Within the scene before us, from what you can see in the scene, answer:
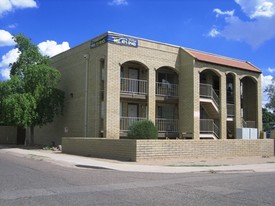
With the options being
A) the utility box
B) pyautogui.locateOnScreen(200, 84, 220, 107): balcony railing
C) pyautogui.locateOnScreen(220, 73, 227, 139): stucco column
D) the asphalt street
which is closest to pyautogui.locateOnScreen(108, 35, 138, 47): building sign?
pyautogui.locateOnScreen(200, 84, 220, 107): balcony railing

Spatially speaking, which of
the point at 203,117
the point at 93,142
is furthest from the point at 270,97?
the point at 93,142

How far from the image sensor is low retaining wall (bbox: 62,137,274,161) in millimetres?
21078

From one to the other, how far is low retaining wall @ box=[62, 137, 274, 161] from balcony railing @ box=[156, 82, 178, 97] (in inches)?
313

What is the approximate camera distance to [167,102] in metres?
32.3

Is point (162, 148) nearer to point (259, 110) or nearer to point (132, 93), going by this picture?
point (132, 93)

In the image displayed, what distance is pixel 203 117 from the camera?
33781 millimetres

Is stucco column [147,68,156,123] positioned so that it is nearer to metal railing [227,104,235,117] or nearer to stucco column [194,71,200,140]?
stucco column [194,71,200,140]

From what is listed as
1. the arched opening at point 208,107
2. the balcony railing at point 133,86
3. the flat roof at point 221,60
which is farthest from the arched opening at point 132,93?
the arched opening at point 208,107

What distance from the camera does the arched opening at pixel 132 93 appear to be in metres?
29.4

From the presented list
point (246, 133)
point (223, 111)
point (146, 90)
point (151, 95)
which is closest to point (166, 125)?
point (151, 95)

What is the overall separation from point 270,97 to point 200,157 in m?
43.4

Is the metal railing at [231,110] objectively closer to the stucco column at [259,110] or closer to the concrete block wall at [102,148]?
the stucco column at [259,110]

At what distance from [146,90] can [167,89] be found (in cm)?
259

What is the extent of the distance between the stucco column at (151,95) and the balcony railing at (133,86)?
0.54 metres
